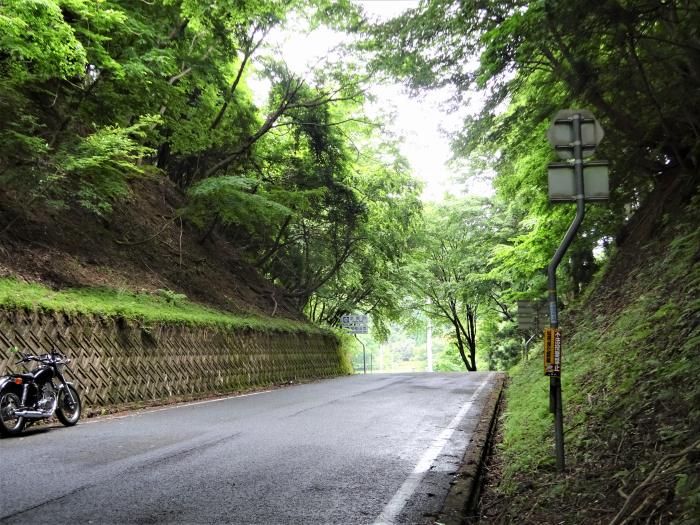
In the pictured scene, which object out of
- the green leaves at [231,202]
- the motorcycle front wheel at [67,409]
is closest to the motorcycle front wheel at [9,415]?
the motorcycle front wheel at [67,409]

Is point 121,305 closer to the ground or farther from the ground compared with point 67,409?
farther from the ground

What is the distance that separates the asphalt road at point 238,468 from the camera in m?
4.03

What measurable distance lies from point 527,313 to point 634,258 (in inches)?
302

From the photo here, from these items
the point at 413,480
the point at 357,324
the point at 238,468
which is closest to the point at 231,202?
the point at 238,468

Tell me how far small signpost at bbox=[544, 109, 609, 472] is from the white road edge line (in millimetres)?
1309

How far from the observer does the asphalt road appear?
4.03 m

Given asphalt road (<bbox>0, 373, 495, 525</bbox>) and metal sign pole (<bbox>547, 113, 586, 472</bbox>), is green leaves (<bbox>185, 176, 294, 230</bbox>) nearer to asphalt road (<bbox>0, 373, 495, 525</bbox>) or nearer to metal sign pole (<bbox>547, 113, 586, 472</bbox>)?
asphalt road (<bbox>0, 373, 495, 525</bbox>)

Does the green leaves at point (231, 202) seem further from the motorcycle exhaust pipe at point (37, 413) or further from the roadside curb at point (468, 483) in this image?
the roadside curb at point (468, 483)

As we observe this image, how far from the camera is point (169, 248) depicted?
60.6ft

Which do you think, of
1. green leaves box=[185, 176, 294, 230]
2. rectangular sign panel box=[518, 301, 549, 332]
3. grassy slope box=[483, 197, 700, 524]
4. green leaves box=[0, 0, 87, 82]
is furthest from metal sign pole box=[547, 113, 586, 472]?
rectangular sign panel box=[518, 301, 549, 332]

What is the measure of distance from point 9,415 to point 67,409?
1227mm

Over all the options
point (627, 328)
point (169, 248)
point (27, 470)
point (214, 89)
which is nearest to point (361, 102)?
point (214, 89)

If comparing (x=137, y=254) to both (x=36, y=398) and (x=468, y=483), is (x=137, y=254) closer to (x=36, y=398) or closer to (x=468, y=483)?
(x=36, y=398)

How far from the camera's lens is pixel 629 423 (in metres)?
4.27
